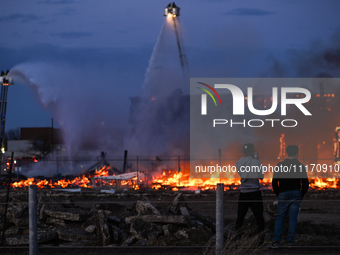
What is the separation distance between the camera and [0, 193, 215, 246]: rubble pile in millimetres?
8789

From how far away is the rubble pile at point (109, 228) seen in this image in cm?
879

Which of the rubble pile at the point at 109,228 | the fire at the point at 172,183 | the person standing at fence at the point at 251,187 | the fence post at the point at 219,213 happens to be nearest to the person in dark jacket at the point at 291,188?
the person standing at fence at the point at 251,187

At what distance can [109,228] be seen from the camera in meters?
9.03

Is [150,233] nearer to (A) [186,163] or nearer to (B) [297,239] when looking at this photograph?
(B) [297,239]

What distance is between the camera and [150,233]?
29.1ft

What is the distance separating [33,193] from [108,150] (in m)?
45.4

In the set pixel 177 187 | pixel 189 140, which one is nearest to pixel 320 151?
pixel 189 140

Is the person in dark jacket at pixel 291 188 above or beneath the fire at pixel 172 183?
above

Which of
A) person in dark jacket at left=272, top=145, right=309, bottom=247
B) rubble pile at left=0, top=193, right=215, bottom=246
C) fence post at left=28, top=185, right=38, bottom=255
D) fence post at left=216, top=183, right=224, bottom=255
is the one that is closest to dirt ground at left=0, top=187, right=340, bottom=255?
person in dark jacket at left=272, top=145, right=309, bottom=247

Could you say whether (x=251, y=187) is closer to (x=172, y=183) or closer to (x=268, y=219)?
(x=268, y=219)

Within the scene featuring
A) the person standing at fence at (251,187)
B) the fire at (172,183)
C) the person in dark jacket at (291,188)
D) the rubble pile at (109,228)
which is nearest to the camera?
the person in dark jacket at (291,188)

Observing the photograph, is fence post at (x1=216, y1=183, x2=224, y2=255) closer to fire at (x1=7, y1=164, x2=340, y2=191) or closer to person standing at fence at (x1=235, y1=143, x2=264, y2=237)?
person standing at fence at (x1=235, y1=143, x2=264, y2=237)

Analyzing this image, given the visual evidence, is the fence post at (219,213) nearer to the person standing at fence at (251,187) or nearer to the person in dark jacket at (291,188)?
the person standing at fence at (251,187)

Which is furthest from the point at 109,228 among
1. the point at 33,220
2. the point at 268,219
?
the point at 268,219
